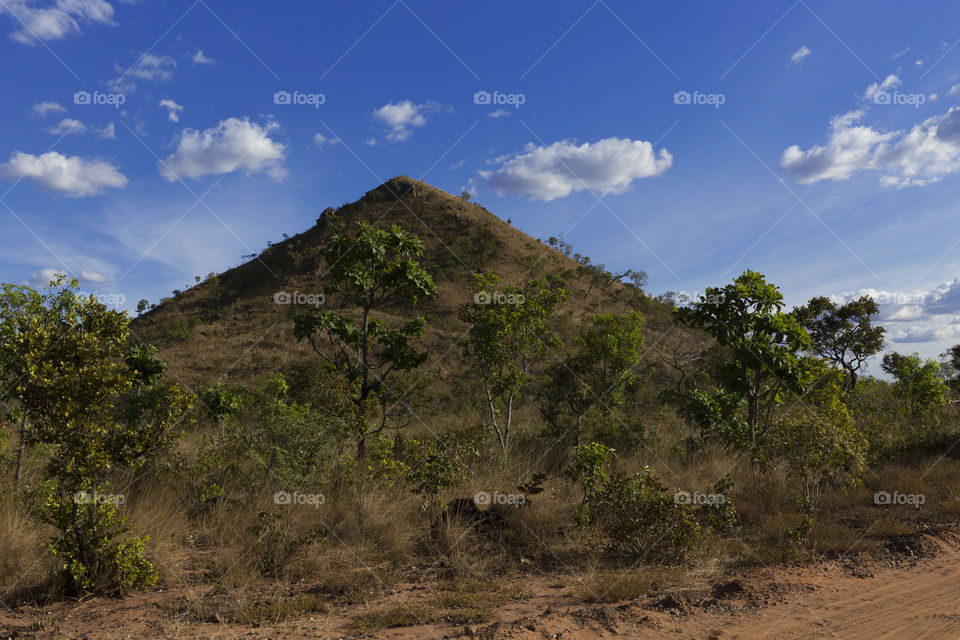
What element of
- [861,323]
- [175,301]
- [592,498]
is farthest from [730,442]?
[175,301]

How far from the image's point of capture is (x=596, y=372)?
1315 centimetres

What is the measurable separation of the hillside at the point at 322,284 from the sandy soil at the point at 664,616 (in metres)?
32.1

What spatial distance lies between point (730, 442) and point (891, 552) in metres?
3.96

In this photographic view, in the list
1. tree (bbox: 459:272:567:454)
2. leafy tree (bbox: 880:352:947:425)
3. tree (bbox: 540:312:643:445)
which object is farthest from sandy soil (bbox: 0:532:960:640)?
leafy tree (bbox: 880:352:947:425)

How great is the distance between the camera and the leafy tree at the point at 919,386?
45.1 ft

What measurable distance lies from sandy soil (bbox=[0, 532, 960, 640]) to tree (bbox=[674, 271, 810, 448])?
3.65 metres

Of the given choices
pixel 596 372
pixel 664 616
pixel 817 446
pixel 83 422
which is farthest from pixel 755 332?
pixel 83 422

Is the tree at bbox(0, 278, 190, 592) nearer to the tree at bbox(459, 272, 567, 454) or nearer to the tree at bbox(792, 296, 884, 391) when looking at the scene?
the tree at bbox(459, 272, 567, 454)

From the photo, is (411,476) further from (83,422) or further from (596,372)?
(596,372)

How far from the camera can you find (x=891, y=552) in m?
7.19

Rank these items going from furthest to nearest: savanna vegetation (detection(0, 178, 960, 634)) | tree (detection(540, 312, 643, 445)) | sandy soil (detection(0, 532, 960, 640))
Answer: tree (detection(540, 312, 643, 445)) < savanna vegetation (detection(0, 178, 960, 634)) < sandy soil (detection(0, 532, 960, 640))

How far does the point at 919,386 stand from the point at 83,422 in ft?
57.8

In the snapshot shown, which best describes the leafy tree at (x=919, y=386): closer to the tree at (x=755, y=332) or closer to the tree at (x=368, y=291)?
the tree at (x=755, y=332)

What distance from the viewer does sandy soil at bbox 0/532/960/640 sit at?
4.88 m
